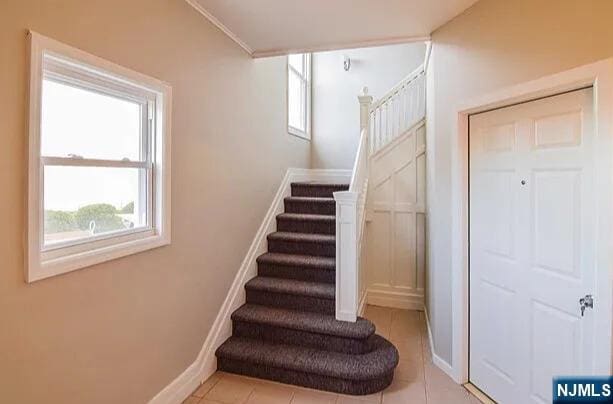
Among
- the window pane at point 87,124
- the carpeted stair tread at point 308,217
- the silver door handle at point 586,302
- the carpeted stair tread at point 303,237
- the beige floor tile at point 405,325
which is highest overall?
the window pane at point 87,124

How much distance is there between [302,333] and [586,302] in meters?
1.87

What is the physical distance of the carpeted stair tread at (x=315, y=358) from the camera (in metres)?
2.42

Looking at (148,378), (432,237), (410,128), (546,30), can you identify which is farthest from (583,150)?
(148,378)

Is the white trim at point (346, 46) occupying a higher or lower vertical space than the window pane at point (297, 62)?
lower

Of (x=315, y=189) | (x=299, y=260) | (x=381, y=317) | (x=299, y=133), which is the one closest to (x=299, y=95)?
(x=299, y=133)

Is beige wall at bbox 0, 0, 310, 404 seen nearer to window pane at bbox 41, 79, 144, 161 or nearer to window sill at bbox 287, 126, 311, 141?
window pane at bbox 41, 79, 144, 161

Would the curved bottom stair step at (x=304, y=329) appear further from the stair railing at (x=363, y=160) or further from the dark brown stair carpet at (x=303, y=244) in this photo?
the dark brown stair carpet at (x=303, y=244)

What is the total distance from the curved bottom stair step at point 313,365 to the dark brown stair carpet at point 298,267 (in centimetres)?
72

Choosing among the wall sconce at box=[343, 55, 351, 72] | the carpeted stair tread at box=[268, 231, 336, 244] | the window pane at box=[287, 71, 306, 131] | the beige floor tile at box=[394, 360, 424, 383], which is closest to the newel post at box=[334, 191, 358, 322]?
the beige floor tile at box=[394, 360, 424, 383]

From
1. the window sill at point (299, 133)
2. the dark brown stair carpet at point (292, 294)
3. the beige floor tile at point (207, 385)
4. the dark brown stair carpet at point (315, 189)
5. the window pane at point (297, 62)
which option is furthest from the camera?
the window pane at point (297, 62)

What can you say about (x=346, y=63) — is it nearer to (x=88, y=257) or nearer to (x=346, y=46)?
(x=346, y=46)

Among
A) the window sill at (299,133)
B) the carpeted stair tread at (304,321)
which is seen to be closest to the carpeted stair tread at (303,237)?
the carpeted stair tread at (304,321)

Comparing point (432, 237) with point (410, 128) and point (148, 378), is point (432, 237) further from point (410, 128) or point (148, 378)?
point (148, 378)

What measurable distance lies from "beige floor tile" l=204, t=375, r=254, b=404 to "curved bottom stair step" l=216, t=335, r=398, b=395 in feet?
0.27
